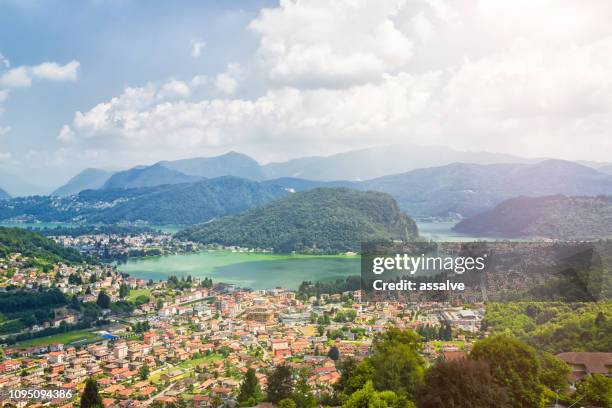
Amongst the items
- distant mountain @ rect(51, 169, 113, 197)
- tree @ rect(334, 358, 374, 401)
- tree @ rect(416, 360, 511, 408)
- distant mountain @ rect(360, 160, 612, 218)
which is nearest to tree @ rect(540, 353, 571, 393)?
tree @ rect(416, 360, 511, 408)

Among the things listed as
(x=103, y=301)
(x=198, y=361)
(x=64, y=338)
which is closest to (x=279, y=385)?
(x=198, y=361)

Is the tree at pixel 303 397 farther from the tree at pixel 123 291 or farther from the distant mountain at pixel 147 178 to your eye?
the distant mountain at pixel 147 178

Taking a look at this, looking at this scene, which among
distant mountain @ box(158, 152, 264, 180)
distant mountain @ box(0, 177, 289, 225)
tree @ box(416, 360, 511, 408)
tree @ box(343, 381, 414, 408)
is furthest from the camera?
distant mountain @ box(158, 152, 264, 180)

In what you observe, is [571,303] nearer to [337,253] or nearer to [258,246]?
[337,253]

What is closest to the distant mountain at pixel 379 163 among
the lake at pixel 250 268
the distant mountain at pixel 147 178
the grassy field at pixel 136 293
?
the distant mountain at pixel 147 178

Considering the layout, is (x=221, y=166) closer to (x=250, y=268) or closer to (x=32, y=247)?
(x=250, y=268)

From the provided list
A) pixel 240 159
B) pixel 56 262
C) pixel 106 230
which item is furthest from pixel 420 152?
pixel 56 262

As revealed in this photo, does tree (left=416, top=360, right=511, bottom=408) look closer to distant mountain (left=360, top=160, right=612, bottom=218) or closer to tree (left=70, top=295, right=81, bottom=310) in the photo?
tree (left=70, top=295, right=81, bottom=310)
